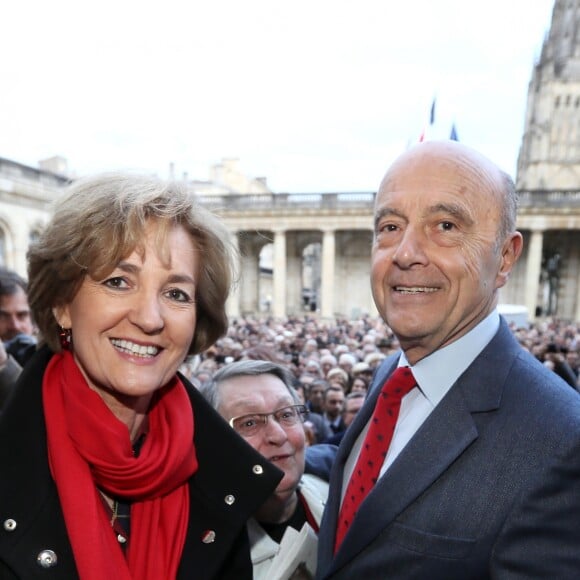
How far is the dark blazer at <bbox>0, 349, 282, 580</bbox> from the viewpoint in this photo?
1.44 metres

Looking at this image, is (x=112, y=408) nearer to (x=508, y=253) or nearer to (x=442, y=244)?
(x=442, y=244)

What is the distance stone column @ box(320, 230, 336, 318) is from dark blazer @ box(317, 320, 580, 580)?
26262mm

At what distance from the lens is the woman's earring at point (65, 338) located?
1.78 metres

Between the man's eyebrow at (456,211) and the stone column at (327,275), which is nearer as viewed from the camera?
the man's eyebrow at (456,211)

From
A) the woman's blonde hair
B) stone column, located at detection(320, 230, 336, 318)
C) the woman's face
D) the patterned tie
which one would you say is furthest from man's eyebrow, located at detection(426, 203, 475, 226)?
stone column, located at detection(320, 230, 336, 318)

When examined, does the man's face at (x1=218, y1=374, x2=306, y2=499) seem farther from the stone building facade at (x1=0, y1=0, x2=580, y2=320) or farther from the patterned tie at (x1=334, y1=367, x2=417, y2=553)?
the stone building facade at (x1=0, y1=0, x2=580, y2=320)

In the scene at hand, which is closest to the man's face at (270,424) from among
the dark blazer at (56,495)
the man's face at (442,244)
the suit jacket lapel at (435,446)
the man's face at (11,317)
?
the dark blazer at (56,495)

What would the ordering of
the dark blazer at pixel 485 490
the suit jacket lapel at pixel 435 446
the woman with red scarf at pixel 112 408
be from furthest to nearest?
the suit jacket lapel at pixel 435 446 → the woman with red scarf at pixel 112 408 → the dark blazer at pixel 485 490

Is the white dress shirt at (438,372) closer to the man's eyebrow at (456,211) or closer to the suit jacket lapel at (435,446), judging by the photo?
the suit jacket lapel at (435,446)

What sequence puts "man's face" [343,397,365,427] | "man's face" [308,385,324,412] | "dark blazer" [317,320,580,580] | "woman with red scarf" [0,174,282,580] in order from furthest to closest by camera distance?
"man's face" [308,385,324,412] → "man's face" [343,397,365,427] → "woman with red scarf" [0,174,282,580] → "dark blazer" [317,320,580,580]

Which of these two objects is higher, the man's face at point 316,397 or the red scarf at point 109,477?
the red scarf at point 109,477

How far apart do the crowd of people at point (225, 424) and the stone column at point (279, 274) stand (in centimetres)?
2642

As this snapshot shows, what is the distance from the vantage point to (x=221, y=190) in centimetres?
5009

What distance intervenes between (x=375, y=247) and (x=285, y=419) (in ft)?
3.81
